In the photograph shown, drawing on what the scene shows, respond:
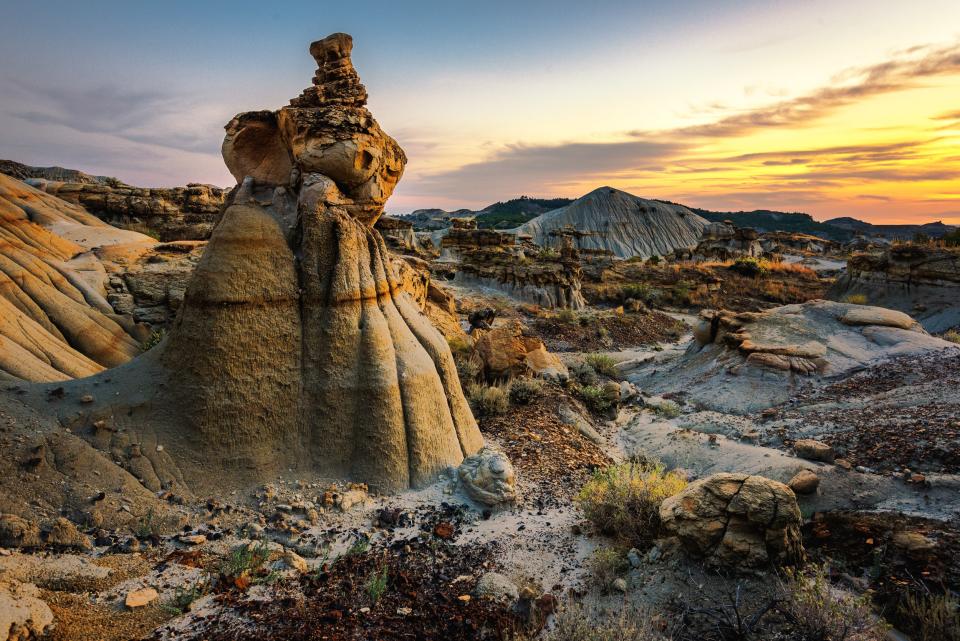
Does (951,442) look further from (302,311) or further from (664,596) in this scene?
(302,311)

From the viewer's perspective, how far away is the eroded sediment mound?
8125mm

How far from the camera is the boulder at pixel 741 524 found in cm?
432

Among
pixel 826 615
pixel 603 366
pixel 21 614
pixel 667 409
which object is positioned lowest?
pixel 667 409

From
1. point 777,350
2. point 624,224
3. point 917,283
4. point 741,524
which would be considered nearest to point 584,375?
point 777,350

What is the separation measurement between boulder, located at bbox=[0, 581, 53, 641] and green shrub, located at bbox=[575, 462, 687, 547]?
4595mm

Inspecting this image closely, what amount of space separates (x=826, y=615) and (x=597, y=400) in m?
7.61

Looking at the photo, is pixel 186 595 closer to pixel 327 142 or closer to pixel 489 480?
pixel 489 480

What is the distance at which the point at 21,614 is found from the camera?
10.0 feet

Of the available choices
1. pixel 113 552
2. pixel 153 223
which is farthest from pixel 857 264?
pixel 153 223

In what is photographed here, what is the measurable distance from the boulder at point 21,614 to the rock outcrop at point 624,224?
71.9 m

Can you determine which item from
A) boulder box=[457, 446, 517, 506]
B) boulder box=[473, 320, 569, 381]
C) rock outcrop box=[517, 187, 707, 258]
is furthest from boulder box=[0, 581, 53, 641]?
rock outcrop box=[517, 187, 707, 258]

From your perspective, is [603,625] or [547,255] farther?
[547,255]

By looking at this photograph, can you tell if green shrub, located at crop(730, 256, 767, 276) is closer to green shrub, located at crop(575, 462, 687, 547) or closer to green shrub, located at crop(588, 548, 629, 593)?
green shrub, located at crop(575, 462, 687, 547)

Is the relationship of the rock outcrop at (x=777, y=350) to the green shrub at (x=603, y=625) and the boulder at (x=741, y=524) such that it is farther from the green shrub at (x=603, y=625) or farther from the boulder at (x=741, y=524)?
the green shrub at (x=603, y=625)
